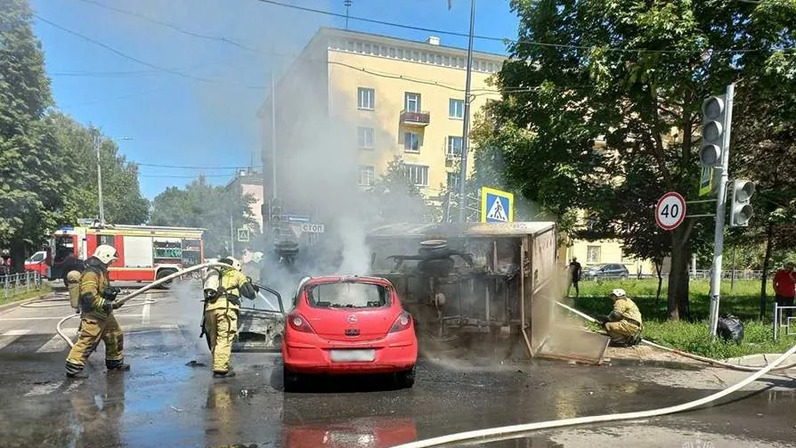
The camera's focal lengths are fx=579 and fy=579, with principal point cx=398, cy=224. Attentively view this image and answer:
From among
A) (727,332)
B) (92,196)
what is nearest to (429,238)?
(727,332)

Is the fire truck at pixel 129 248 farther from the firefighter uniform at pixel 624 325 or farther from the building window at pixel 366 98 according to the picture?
the firefighter uniform at pixel 624 325

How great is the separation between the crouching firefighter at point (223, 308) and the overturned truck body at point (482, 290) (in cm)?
248

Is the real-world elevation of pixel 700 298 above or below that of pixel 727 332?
below

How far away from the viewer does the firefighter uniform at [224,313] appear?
6.55 meters

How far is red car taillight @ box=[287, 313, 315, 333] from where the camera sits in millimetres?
5832

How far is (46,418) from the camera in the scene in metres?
4.96

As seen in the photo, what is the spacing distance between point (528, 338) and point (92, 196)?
37.4 meters

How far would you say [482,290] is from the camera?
804 cm

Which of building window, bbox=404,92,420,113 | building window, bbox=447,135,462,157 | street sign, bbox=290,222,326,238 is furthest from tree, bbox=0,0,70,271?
building window, bbox=447,135,462,157

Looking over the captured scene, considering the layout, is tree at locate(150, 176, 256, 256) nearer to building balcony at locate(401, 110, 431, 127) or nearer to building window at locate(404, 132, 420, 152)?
building window at locate(404, 132, 420, 152)

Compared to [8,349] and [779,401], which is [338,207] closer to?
[8,349]

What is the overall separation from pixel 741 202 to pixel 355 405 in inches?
236

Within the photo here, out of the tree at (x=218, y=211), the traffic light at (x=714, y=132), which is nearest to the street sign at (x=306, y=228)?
the traffic light at (x=714, y=132)

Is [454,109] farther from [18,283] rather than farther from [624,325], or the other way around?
[624,325]
